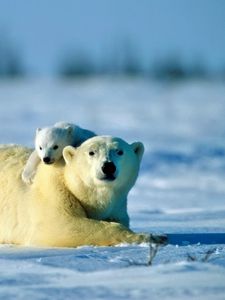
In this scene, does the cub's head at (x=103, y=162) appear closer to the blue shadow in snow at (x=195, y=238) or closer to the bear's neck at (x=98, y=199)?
the bear's neck at (x=98, y=199)

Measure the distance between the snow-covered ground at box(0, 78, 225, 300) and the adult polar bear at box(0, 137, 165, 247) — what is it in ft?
0.68

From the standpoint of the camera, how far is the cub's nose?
181 inches

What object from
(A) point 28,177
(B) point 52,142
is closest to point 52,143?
(B) point 52,142

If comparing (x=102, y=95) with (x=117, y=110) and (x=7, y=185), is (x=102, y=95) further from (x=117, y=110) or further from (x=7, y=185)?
(x=7, y=185)

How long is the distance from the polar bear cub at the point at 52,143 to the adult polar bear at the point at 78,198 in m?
0.06

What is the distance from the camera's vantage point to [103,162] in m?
4.64

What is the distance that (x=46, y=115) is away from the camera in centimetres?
2448

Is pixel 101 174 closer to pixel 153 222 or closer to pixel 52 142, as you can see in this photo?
pixel 52 142

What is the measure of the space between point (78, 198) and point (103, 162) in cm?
31

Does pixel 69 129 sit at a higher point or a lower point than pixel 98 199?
higher

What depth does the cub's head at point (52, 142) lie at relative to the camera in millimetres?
4947

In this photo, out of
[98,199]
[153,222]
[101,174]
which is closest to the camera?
[101,174]

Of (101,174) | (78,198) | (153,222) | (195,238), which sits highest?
(101,174)

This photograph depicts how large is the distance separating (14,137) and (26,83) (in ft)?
104
